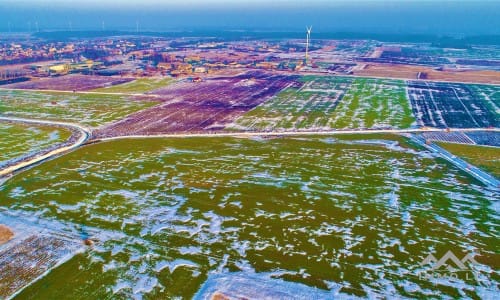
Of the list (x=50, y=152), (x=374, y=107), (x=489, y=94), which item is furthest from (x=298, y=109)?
(x=489, y=94)

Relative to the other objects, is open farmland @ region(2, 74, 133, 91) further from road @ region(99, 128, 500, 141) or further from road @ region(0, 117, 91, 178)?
road @ region(99, 128, 500, 141)

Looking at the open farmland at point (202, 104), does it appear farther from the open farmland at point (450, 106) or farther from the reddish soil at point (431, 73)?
the open farmland at point (450, 106)

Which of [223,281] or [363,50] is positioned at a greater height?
[363,50]

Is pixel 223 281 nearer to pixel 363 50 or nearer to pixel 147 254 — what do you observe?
pixel 147 254

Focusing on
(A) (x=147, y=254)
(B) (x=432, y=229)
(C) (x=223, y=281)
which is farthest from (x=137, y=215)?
(B) (x=432, y=229)

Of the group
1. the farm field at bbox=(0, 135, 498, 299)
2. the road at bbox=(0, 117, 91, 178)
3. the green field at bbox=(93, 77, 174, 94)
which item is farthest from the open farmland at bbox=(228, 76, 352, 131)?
the green field at bbox=(93, 77, 174, 94)

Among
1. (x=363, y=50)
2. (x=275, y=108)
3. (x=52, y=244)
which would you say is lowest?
(x=52, y=244)

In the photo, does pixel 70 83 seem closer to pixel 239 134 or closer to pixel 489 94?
pixel 239 134
